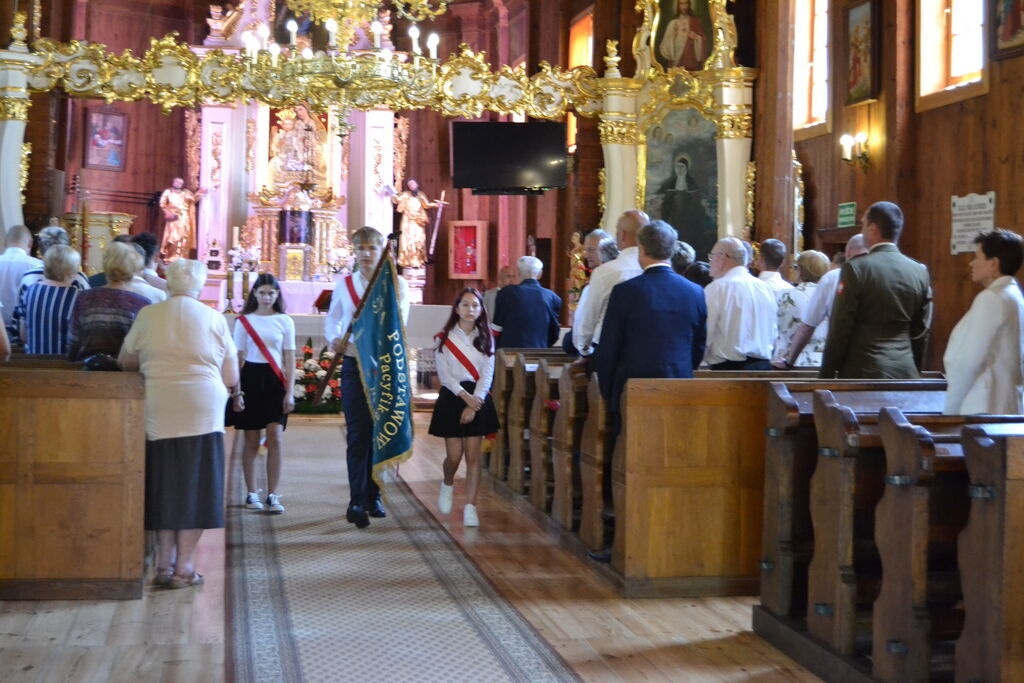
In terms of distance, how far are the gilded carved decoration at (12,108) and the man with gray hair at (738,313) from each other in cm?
896

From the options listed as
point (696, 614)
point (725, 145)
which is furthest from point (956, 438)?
point (725, 145)

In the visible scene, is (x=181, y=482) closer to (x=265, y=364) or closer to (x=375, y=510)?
(x=265, y=364)

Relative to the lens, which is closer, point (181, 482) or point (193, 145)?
point (181, 482)

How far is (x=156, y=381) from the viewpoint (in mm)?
5629

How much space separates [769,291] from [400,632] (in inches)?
136

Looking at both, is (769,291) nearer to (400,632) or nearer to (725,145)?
(400,632)

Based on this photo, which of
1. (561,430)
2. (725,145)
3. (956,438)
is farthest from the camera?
(725,145)

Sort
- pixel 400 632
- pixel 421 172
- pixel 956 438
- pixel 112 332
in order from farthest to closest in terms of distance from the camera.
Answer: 1. pixel 421 172
2. pixel 112 332
3. pixel 400 632
4. pixel 956 438

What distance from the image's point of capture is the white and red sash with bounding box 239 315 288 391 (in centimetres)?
758

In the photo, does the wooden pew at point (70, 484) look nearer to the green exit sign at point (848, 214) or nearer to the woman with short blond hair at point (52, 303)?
the woman with short blond hair at point (52, 303)

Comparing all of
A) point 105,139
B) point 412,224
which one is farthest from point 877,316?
point 105,139

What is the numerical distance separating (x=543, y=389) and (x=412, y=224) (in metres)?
12.8

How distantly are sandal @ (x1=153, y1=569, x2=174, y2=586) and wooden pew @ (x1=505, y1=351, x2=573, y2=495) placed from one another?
3.00 m

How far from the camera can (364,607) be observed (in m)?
5.50
